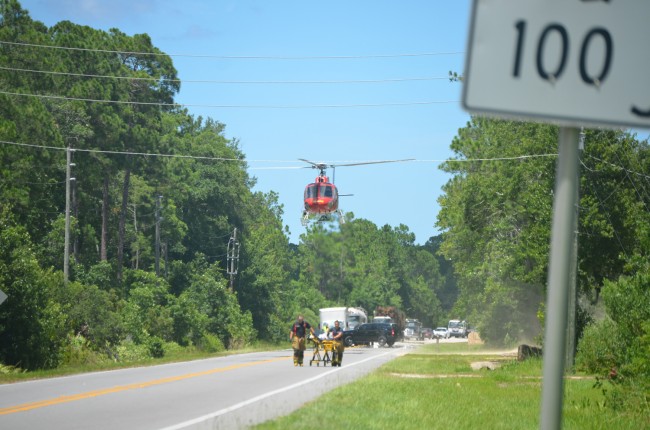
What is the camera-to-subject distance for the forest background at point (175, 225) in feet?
119

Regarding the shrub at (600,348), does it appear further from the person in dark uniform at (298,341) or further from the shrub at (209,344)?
the shrub at (209,344)

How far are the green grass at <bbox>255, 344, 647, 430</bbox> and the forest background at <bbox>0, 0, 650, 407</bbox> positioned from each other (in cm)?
114

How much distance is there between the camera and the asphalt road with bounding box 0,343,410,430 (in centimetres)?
1644

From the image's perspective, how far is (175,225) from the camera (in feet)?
294

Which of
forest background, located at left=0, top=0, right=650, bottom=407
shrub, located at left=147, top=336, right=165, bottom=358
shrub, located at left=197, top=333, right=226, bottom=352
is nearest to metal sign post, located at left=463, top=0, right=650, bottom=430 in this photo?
forest background, located at left=0, top=0, right=650, bottom=407

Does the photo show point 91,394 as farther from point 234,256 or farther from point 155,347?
point 234,256

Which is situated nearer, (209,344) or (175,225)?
(209,344)

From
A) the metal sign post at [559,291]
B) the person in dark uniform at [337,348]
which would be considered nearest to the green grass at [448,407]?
the person in dark uniform at [337,348]

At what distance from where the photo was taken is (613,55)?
418 centimetres

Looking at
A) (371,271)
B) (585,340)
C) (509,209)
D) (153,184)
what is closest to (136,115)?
(153,184)

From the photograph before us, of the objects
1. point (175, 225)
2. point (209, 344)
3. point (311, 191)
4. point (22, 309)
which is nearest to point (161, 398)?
point (22, 309)

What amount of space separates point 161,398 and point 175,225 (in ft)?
226

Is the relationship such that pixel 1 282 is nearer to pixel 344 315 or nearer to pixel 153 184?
pixel 344 315

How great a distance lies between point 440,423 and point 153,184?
75.4 metres
